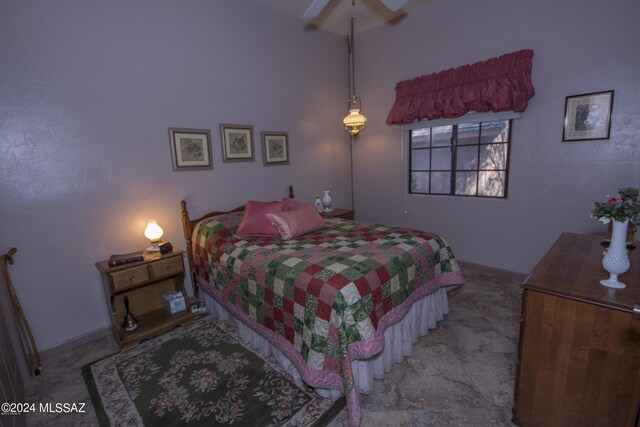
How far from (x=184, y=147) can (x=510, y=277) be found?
392cm

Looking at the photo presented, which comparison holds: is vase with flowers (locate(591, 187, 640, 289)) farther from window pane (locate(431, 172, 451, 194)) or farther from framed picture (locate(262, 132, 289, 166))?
framed picture (locate(262, 132, 289, 166))

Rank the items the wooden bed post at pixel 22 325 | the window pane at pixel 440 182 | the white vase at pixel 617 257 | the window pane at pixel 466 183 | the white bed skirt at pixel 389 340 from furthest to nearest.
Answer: the window pane at pixel 440 182
the window pane at pixel 466 183
the wooden bed post at pixel 22 325
the white bed skirt at pixel 389 340
the white vase at pixel 617 257

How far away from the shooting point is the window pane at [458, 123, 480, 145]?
142 inches

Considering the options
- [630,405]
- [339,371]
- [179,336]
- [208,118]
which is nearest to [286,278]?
[339,371]

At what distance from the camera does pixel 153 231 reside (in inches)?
106

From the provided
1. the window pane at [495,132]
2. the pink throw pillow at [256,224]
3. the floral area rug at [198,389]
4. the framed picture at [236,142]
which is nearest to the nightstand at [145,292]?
the floral area rug at [198,389]

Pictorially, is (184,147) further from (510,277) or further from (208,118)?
(510,277)

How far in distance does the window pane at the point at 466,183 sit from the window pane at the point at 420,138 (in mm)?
620

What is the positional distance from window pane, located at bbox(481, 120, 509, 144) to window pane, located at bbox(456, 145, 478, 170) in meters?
0.16

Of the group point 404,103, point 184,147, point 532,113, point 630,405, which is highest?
point 404,103

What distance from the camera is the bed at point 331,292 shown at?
5.58 ft

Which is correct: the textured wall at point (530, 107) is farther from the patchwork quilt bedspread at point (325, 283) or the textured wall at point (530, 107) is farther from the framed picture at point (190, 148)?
the framed picture at point (190, 148)

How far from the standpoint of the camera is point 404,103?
3896 millimetres

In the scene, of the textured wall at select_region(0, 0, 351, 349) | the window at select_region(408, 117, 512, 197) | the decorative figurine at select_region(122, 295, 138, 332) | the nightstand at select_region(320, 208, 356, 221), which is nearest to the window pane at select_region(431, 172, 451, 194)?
the window at select_region(408, 117, 512, 197)
